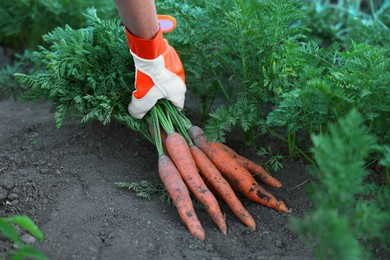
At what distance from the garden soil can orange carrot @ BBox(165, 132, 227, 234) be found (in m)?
0.07

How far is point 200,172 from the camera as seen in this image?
2457 mm

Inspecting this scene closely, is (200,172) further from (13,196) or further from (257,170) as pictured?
(13,196)

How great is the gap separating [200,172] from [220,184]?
0.14 m

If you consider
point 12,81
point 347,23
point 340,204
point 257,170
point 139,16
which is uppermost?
point 139,16

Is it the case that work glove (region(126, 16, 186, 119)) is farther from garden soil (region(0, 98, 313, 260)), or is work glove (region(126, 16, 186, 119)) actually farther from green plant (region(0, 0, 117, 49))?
green plant (region(0, 0, 117, 49))

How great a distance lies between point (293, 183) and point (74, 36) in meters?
1.26

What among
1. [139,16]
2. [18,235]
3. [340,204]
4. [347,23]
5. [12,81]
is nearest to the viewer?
[340,204]

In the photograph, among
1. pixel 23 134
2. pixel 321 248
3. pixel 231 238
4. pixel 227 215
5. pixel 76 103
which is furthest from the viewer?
pixel 23 134

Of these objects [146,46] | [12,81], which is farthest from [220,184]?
[12,81]

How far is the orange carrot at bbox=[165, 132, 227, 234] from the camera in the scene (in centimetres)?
222

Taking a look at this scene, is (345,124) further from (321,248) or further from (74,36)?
(74,36)

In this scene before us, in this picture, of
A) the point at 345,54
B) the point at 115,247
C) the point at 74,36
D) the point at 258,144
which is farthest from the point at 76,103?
the point at 345,54

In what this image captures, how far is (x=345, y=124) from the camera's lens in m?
1.87

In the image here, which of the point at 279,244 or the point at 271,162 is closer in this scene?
the point at 279,244
